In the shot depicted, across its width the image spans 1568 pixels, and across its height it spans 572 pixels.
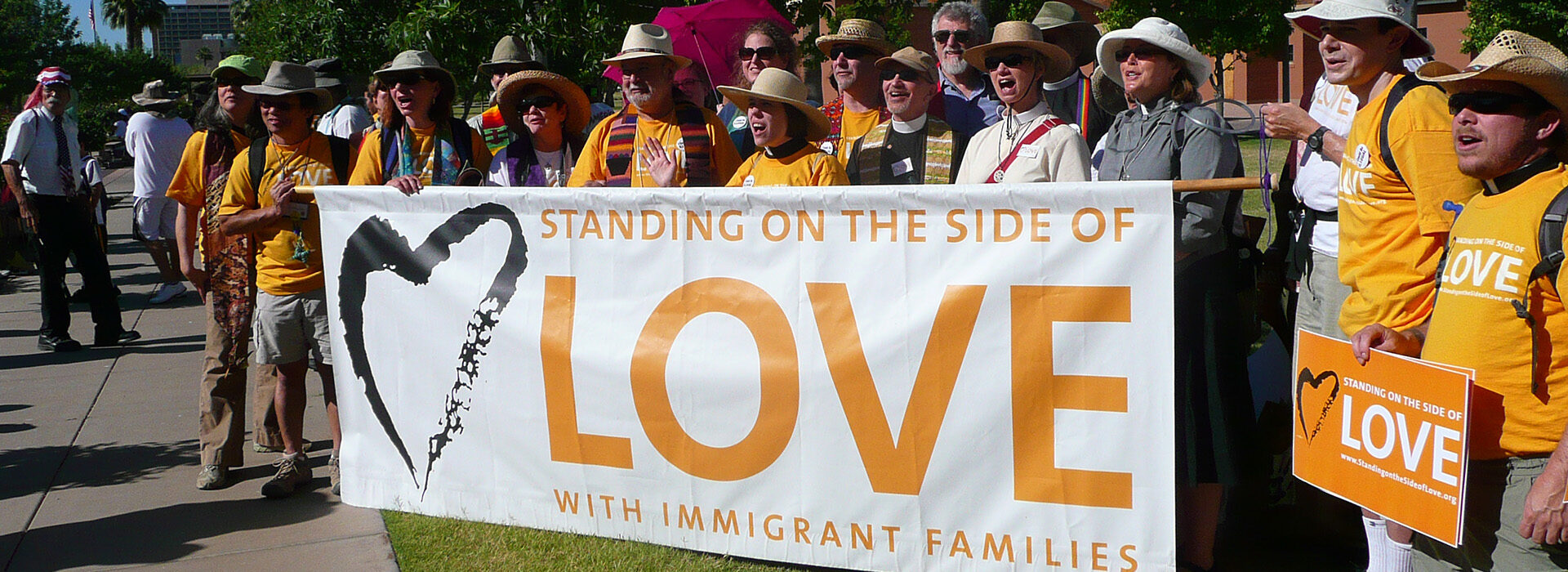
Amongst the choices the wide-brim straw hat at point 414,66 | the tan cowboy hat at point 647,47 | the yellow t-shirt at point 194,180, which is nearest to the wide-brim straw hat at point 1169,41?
the tan cowboy hat at point 647,47

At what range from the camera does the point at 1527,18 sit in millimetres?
26906

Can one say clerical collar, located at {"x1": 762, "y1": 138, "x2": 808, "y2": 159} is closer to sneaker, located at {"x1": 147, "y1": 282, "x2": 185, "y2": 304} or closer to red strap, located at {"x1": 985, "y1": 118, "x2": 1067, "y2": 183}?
red strap, located at {"x1": 985, "y1": 118, "x2": 1067, "y2": 183}

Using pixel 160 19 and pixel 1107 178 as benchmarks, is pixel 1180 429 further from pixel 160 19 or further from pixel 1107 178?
pixel 160 19

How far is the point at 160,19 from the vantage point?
9081 centimetres

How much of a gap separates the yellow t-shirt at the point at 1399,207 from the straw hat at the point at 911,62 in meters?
1.75

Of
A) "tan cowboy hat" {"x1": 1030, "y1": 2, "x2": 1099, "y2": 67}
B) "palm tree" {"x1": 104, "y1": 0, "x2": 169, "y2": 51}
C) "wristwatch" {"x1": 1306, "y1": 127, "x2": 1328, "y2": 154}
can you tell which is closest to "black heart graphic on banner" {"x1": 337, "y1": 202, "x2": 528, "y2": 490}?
"wristwatch" {"x1": 1306, "y1": 127, "x2": 1328, "y2": 154}

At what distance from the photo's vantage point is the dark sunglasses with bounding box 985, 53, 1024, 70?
4512mm

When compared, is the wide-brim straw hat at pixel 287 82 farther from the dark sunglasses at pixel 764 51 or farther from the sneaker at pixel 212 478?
the dark sunglasses at pixel 764 51

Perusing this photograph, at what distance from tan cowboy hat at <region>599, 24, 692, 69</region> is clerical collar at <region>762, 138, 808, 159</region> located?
90 centimetres

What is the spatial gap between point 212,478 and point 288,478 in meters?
0.45

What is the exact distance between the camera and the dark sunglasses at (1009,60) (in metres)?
4.51

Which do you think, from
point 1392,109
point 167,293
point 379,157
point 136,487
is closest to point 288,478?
point 136,487

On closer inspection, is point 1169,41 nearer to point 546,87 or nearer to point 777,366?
point 777,366

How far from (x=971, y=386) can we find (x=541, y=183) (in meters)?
2.64
